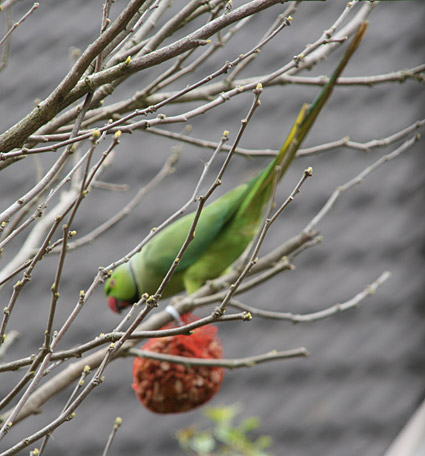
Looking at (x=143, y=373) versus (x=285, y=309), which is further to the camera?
(x=285, y=309)

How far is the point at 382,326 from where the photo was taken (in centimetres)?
225

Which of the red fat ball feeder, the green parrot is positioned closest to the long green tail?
the green parrot

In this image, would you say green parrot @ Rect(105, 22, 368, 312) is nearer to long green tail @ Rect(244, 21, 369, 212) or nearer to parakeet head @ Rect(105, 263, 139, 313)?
parakeet head @ Rect(105, 263, 139, 313)

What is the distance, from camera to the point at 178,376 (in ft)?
3.49

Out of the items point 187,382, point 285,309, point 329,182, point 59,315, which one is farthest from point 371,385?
point 187,382

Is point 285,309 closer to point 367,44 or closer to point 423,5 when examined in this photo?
point 367,44

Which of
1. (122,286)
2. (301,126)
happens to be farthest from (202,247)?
(301,126)

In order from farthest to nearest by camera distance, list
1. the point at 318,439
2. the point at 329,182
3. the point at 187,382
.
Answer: the point at 329,182
the point at 318,439
the point at 187,382

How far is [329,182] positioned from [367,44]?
55cm

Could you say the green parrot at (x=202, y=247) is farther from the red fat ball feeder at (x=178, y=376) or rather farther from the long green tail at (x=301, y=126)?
the red fat ball feeder at (x=178, y=376)

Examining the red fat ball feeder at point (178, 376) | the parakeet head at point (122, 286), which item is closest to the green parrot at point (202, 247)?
the parakeet head at point (122, 286)

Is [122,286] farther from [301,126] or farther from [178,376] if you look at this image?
[301,126]

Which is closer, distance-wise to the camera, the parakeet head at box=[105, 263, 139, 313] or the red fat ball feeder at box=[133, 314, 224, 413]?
the red fat ball feeder at box=[133, 314, 224, 413]

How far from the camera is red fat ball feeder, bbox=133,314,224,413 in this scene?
3.50 ft
